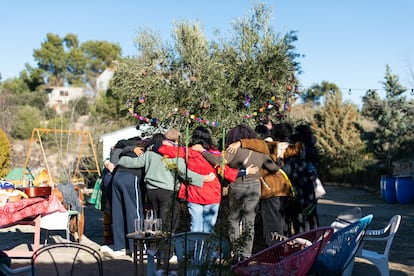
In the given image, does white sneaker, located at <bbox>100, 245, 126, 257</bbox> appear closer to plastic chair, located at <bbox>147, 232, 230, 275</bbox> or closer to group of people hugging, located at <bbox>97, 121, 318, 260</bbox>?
group of people hugging, located at <bbox>97, 121, 318, 260</bbox>

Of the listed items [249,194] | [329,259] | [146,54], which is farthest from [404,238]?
[146,54]

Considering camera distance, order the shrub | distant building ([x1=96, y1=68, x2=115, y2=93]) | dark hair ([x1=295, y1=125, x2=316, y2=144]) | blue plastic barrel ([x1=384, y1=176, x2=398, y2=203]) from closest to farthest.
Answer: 1. dark hair ([x1=295, y1=125, x2=316, y2=144])
2. the shrub
3. blue plastic barrel ([x1=384, y1=176, x2=398, y2=203])
4. distant building ([x1=96, y1=68, x2=115, y2=93])

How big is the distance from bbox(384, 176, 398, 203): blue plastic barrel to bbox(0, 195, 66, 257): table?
39.5 feet

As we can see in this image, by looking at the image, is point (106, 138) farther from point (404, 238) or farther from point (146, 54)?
point (404, 238)

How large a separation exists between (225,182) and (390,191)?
11.4 m

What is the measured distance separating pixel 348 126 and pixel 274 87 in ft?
51.1

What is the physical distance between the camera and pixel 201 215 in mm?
6512

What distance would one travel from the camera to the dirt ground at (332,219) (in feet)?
21.4

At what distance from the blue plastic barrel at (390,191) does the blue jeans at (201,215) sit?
11.5 meters

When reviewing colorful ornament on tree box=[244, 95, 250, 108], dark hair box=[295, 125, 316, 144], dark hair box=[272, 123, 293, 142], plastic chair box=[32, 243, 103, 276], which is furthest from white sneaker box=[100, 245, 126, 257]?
colorful ornament on tree box=[244, 95, 250, 108]

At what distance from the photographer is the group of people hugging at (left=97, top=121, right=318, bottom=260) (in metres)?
6.29

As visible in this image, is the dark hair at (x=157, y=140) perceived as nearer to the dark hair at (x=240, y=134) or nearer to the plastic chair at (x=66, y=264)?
the dark hair at (x=240, y=134)

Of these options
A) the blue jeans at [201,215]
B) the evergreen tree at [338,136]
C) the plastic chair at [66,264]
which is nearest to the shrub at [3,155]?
the plastic chair at [66,264]

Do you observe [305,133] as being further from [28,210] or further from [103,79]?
[103,79]
